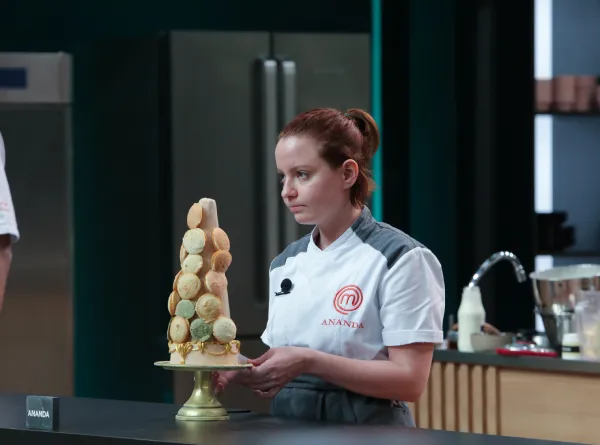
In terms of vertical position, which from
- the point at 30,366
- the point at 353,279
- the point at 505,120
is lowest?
the point at 30,366

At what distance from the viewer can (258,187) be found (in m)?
4.60

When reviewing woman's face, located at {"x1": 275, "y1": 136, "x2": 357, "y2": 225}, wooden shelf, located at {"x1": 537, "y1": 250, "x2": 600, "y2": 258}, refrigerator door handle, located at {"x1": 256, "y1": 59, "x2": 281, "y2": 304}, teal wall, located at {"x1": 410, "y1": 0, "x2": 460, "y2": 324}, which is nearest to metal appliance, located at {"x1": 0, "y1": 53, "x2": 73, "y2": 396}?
refrigerator door handle, located at {"x1": 256, "y1": 59, "x2": 281, "y2": 304}

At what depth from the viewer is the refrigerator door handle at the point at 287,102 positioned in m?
4.55

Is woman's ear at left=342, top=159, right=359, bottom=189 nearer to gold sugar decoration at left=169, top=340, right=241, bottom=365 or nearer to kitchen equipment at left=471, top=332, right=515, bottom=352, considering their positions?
gold sugar decoration at left=169, top=340, right=241, bottom=365

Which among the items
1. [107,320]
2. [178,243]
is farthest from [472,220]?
[107,320]

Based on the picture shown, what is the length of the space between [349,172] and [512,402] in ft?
5.22

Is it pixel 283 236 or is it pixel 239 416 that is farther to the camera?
pixel 283 236

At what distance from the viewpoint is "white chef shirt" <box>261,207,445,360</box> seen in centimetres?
204

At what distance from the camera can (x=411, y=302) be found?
6.70ft

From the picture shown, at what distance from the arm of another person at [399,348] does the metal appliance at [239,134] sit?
252 cm

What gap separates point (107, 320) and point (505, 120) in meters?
1.80

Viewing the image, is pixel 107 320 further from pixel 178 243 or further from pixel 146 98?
pixel 146 98

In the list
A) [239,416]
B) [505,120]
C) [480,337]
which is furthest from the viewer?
[505,120]

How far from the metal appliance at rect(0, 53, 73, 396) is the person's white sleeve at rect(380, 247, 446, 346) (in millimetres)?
2675
